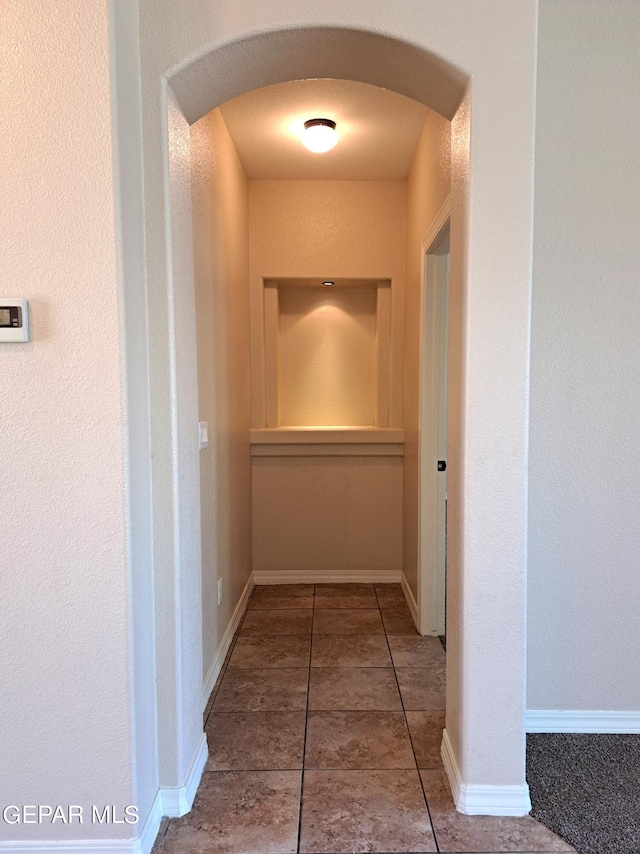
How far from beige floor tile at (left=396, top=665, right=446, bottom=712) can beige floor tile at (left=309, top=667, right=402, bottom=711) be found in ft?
0.14

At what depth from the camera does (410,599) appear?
11.0 ft

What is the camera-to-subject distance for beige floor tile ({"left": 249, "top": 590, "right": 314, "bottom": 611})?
3.39 metres

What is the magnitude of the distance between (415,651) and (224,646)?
101cm

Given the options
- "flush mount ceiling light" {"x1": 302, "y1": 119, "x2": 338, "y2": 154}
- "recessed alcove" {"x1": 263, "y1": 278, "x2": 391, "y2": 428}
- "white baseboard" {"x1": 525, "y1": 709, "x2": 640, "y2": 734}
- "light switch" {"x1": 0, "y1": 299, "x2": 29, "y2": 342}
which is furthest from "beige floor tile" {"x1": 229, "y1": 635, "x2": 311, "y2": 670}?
"flush mount ceiling light" {"x1": 302, "y1": 119, "x2": 338, "y2": 154}

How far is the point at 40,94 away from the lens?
1395 millimetres

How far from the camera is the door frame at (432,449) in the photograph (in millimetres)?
2936

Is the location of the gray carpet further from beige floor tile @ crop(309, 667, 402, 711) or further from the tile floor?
beige floor tile @ crop(309, 667, 402, 711)

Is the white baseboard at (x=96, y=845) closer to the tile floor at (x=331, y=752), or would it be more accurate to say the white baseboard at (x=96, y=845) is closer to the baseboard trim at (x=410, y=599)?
the tile floor at (x=331, y=752)

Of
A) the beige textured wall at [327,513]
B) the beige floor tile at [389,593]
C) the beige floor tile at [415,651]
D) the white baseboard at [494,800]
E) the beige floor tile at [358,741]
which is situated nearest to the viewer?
the white baseboard at [494,800]

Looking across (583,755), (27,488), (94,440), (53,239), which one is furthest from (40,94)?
(583,755)

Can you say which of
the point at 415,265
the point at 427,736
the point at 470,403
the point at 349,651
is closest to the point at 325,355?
the point at 415,265

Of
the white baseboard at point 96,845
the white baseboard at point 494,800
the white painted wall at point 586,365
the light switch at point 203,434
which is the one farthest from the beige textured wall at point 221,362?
the white painted wall at point 586,365

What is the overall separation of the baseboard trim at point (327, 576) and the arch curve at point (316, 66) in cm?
292

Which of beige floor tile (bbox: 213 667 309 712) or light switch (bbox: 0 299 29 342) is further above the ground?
light switch (bbox: 0 299 29 342)
